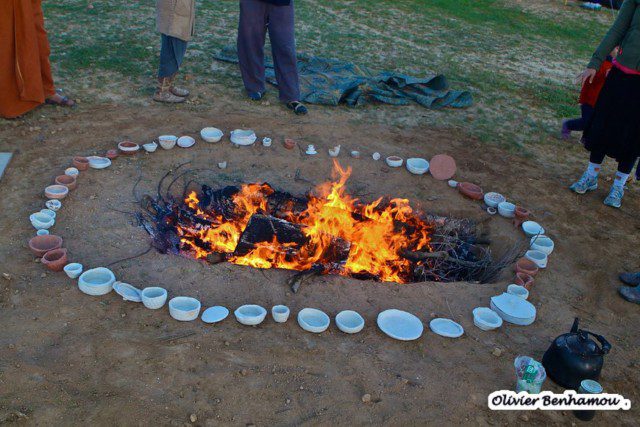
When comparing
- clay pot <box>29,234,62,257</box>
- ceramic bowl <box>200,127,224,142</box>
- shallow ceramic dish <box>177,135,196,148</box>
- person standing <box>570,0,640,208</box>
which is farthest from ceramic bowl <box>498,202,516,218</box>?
clay pot <box>29,234,62,257</box>

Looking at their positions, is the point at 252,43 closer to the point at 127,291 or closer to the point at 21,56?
the point at 21,56

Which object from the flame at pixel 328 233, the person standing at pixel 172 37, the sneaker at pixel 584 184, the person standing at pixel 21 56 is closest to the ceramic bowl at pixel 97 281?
the flame at pixel 328 233

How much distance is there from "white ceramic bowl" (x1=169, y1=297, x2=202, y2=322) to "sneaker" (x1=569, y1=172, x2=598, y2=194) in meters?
3.90

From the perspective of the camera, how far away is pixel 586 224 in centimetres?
475

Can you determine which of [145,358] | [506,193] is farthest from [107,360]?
[506,193]

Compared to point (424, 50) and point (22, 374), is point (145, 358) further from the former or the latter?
point (424, 50)

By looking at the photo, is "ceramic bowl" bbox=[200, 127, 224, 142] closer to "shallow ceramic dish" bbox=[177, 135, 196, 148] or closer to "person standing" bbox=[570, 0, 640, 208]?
"shallow ceramic dish" bbox=[177, 135, 196, 148]

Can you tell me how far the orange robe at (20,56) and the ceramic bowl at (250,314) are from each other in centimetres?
362

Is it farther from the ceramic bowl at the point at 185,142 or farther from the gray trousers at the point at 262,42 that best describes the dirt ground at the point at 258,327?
the gray trousers at the point at 262,42

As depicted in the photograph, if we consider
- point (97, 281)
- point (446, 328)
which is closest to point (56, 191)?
point (97, 281)

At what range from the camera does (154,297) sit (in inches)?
126

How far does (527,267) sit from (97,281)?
305cm

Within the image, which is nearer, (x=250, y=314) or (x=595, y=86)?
(x=250, y=314)

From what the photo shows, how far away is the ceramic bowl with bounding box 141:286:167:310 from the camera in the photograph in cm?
320
